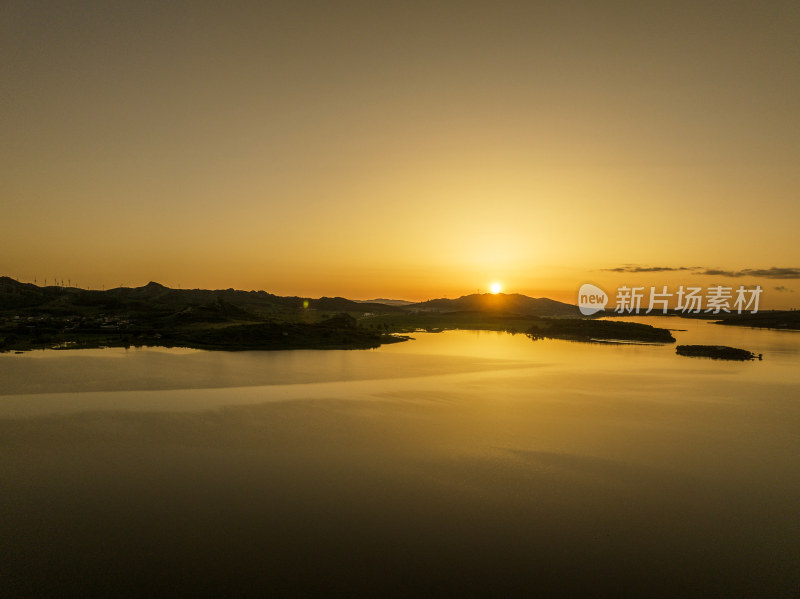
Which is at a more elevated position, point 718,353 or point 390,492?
point 718,353

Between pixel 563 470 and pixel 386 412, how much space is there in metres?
13.7

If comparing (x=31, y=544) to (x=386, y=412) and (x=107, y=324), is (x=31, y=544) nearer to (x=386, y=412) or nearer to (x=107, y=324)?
(x=386, y=412)

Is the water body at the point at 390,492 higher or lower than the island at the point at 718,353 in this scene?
lower

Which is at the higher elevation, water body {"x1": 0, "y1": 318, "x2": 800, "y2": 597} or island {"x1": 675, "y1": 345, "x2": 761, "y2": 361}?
island {"x1": 675, "y1": 345, "x2": 761, "y2": 361}

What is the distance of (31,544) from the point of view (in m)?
13.5

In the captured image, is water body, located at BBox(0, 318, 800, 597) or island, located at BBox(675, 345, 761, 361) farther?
island, located at BBox(675, 345, 761, 361)

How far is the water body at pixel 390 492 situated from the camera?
12.4 meters

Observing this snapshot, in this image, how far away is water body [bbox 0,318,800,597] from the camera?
12414 millimetres

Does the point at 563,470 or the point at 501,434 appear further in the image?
the point at 501,434

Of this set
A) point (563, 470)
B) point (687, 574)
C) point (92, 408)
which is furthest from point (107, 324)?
point (687, 574)

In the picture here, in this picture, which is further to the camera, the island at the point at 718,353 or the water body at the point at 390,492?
the island at the point at 718,353

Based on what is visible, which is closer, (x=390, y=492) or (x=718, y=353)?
(x=390, y=492)

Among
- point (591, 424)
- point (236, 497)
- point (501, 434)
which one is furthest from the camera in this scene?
point (591, 424)

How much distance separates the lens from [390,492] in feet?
57.7
